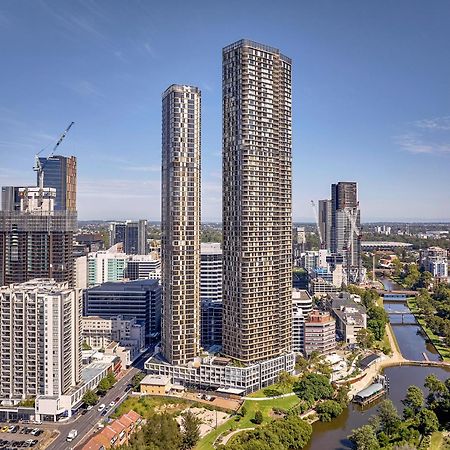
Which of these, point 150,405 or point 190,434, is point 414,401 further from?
point 150,405

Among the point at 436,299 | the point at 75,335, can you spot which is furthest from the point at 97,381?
the point at 436,299

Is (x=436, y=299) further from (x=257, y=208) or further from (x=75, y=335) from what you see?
(x=75, y=335)

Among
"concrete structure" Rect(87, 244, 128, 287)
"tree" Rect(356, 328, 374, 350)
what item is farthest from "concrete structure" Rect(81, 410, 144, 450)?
"concrete structure" Rect(87, 244, 128, 287)

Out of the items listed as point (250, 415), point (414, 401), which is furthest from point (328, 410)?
point (414, 401)

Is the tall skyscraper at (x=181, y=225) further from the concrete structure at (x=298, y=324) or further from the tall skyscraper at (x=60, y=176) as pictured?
the tall skyscraper at (x=60, y=176)

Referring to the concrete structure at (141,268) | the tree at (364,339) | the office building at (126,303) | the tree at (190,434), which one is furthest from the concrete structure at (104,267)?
the tree at (190,434)

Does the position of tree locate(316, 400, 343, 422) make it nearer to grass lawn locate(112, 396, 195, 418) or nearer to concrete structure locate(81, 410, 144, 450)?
grass lawn locate(112, 396, 195, 418)
